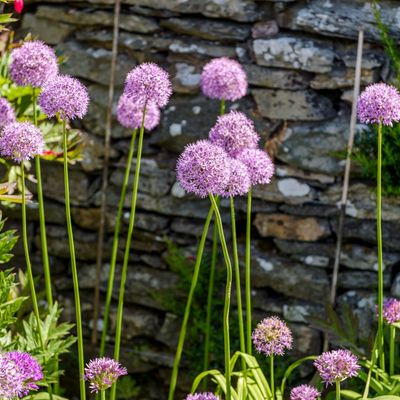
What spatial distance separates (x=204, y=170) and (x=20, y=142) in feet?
1.87

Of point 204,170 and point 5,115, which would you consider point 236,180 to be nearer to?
point 204,170

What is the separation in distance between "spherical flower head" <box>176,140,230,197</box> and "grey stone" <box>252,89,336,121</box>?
170cm

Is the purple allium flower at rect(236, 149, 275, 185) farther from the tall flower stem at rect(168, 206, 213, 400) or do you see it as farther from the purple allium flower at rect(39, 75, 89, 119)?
the purple allium flower at rect(39, 75, 89, 119)

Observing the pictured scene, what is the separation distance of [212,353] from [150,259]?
56 cm

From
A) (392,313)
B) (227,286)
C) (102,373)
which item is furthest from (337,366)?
(102,373)

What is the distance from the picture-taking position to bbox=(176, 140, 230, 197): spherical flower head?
79.0 inches

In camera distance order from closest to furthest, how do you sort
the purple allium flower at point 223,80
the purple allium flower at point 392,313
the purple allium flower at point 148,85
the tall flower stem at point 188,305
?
1. the purple allium flower at point 148,85
2. the tall flower stem at point 188,305
3. the purple allium flower at point 392,313
4. the purple allium flower at point 223,80

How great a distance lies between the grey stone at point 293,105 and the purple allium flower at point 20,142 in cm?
166

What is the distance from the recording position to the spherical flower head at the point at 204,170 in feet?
6.59

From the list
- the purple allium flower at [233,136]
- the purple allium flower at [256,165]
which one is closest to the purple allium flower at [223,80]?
the purple allium flower at [233,136]

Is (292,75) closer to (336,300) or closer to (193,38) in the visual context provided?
(193,38)

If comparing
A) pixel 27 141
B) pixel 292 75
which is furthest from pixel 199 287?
pixel 27 141

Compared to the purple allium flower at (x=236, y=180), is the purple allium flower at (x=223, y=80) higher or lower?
lower

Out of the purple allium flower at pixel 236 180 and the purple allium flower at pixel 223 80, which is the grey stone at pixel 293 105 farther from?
→ the purple allium flower at pixel 236 180
